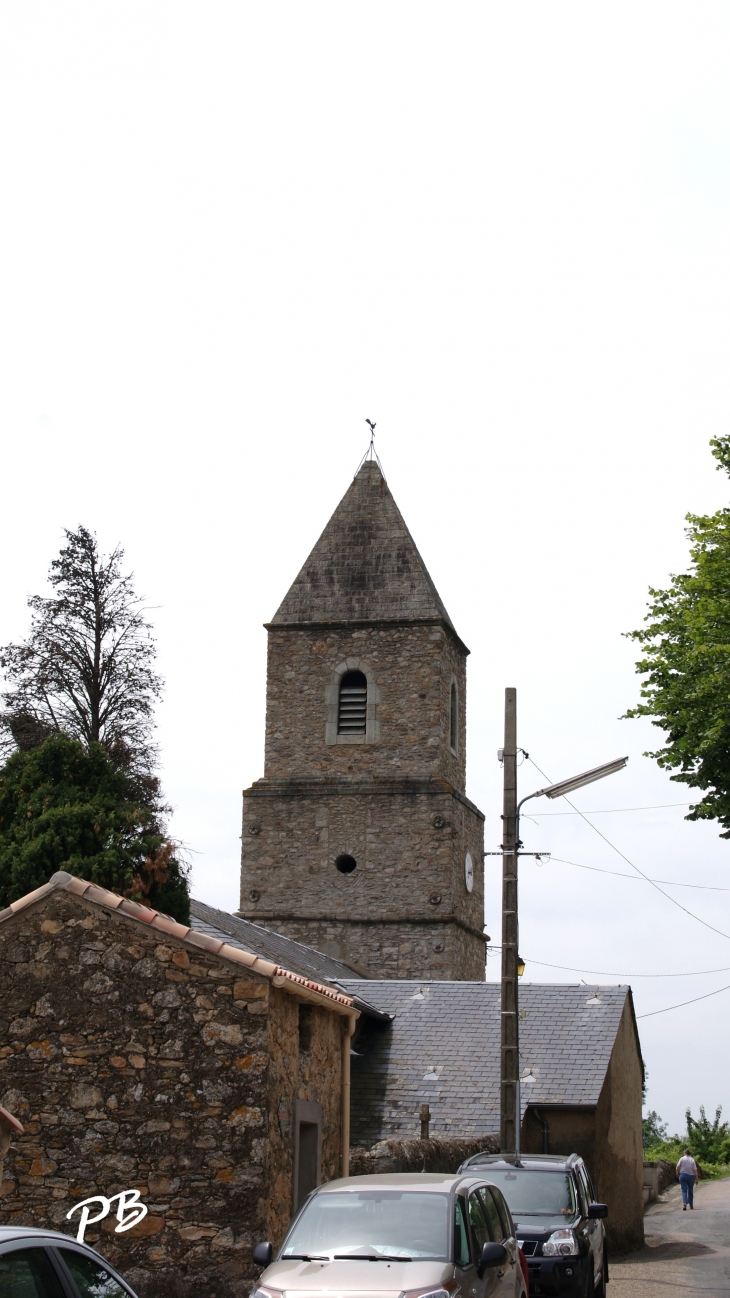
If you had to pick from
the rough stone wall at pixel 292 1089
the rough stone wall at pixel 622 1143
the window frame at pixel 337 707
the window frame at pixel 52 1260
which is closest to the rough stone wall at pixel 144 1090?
the rough stone wall at pixel 292 1089

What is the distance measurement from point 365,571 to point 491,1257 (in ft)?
100

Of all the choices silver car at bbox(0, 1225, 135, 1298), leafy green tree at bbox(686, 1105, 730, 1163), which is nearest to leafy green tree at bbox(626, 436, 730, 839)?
silver car at bbox(0, 1225, 135, 1298)

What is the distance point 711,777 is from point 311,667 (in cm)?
2095

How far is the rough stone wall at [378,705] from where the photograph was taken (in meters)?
36.8

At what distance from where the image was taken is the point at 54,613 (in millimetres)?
29875

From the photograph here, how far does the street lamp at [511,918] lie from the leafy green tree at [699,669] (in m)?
0.91

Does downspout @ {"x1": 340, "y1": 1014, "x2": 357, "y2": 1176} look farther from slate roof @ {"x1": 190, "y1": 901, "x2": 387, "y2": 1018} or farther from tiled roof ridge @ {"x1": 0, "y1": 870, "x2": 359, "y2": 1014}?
slate roof @ {"x1": 190, "y1": 901, "x2": 387, "y2": 1018}

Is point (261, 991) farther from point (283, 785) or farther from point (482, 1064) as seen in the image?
point (283, 785)

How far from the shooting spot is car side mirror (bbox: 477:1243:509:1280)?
9062 millimetres

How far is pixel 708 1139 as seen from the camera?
2103 inches

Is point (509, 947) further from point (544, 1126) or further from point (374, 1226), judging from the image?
point (374, 1226)

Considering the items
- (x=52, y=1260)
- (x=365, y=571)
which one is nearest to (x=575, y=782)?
(x=52, y=1260)

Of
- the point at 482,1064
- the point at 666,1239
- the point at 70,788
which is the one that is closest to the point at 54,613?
the point at 70,788

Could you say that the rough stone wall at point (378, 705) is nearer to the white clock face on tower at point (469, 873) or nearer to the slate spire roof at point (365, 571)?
the slate spire roof at point (365, 571)
